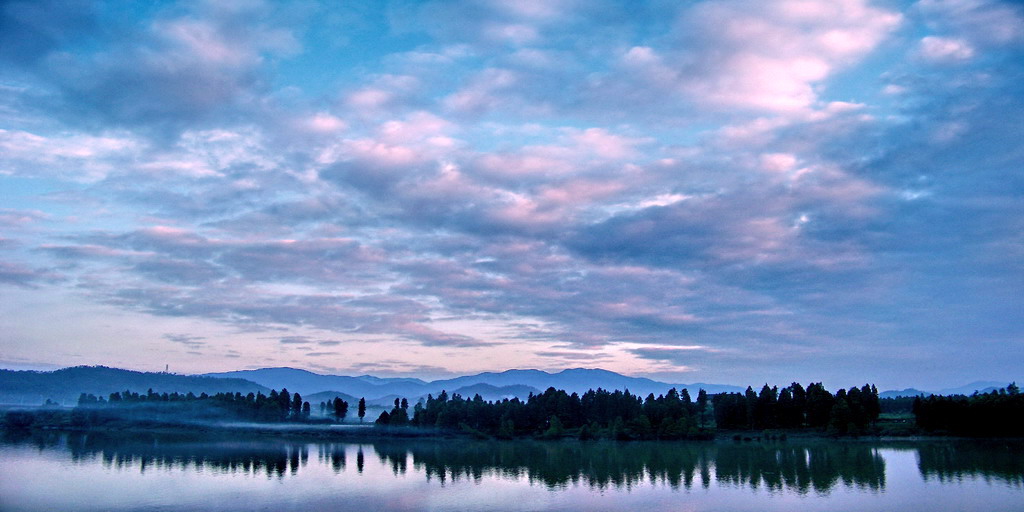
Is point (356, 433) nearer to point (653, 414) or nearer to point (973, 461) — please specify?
point (653, 414)

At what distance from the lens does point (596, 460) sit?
84812 millimetres

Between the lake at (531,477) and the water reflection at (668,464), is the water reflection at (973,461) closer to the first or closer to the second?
the lake at (531,477)

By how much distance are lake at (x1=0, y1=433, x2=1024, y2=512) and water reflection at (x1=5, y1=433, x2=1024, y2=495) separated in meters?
0.22

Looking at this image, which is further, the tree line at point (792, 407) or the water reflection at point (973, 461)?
the tree line at point (792, 407)

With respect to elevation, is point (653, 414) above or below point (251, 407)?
above

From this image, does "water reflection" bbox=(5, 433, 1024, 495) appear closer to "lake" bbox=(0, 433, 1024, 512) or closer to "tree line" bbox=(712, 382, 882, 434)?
"lake" bbox=(0, 433, 1024, 512)

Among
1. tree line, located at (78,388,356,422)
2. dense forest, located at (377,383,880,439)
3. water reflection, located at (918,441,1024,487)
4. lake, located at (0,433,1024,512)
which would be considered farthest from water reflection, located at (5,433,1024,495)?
tree line, located at (78,388,356,422)

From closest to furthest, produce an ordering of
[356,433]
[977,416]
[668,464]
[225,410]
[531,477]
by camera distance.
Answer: [531,477] < [668,464] < [977,416] < [356,433] < [225,410]

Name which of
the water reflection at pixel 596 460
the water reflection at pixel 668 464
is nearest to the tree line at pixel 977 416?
the water reflection at pixel 596 460

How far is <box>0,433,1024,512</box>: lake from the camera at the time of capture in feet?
164

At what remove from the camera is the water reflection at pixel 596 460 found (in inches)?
Answer: 2518

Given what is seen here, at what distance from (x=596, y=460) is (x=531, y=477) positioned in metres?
19.9

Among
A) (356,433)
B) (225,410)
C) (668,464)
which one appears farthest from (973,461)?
(225,410)

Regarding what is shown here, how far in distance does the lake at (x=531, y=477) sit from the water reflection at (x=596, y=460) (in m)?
0.22
